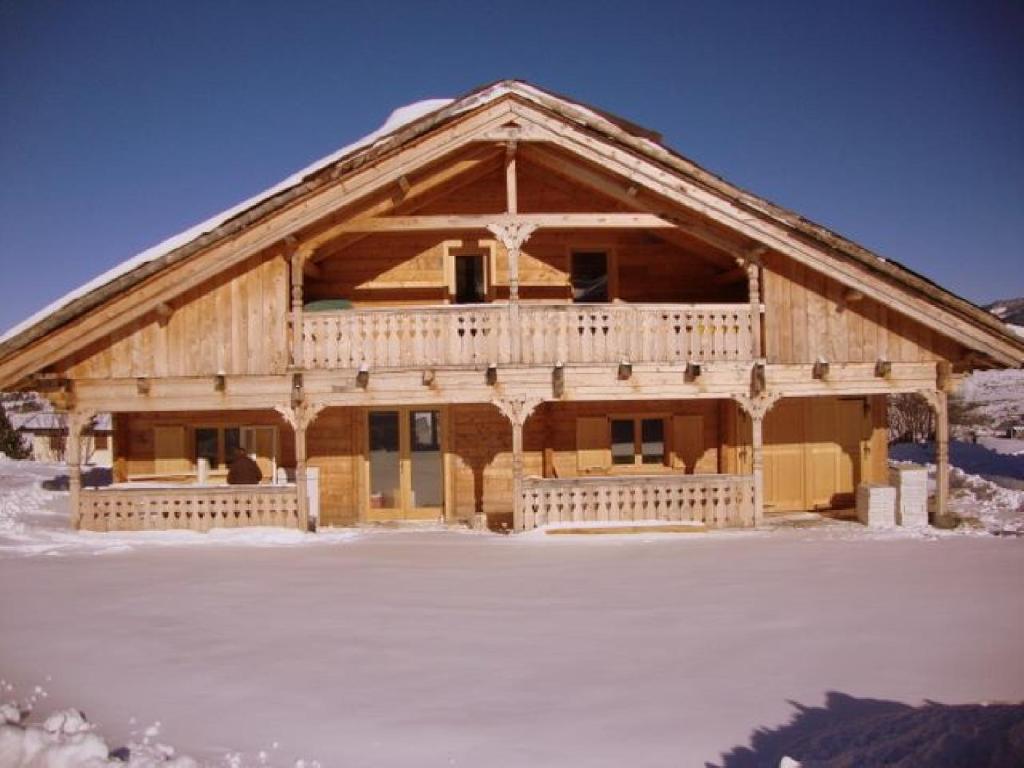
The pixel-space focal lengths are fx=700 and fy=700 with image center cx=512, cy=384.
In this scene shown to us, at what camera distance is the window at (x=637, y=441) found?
642 inches

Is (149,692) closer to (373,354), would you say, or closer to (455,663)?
(455,663)

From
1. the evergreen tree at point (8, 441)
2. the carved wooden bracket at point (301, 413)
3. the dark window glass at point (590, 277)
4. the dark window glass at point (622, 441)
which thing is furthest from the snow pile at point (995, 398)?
the evergreen tree at point (8, 441)

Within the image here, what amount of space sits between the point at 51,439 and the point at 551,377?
4875cm

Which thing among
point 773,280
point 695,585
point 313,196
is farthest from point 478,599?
point 773,280

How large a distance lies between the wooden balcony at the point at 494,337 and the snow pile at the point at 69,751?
30.0 ft

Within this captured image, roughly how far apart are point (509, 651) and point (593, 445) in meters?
9.96

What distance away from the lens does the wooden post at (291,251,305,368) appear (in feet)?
43.8

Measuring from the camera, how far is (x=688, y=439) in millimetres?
16406

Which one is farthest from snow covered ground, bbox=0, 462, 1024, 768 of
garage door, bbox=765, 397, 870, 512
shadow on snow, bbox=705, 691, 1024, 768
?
garage door, bbox=765, 397, 870, 512

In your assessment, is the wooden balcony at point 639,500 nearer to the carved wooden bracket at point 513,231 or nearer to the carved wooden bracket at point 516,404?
the carved wooden bracket at point 516,404

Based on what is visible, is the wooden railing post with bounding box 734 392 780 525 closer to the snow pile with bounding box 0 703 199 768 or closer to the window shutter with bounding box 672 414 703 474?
the window shutter with bounding box 672 414 703 474

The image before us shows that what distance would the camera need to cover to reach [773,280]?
14078 mm

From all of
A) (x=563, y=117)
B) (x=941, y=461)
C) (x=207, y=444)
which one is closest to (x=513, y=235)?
(x=563, y=117)

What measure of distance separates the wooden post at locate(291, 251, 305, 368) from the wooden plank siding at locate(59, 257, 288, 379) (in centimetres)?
21
